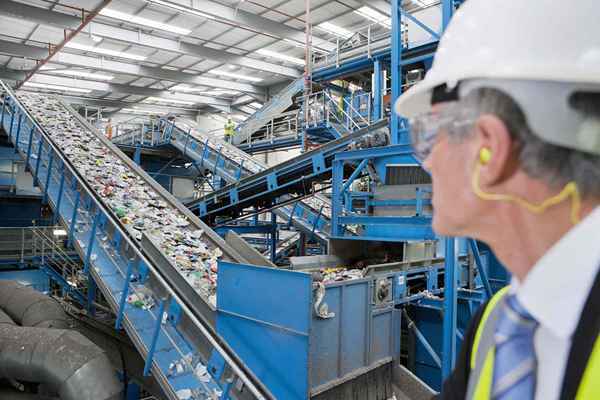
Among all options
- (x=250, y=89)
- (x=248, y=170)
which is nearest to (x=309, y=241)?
(x=248, y=170)

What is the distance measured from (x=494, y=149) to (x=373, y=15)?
587 inches

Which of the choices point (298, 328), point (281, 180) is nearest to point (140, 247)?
point (298, 328)

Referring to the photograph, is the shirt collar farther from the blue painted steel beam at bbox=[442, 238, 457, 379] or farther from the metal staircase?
the metal staircase

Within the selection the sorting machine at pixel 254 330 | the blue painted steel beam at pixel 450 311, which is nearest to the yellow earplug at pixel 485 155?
the sorting machine at pixel 254 330

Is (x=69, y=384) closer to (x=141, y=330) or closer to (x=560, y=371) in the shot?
(x=141, y=330)

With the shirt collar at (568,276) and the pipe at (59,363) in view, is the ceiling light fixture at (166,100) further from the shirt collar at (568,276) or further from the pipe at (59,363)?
the shirt collar at (568,276)

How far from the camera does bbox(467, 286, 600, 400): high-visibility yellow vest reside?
520 mm

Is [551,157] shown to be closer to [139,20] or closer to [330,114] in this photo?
[330,114]

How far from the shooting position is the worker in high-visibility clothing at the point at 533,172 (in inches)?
23.1

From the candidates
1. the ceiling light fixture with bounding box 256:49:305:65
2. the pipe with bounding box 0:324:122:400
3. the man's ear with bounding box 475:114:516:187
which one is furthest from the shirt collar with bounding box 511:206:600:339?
the ceiling light fixture with bounding box 256:49:305:65

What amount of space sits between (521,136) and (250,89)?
21.3 m

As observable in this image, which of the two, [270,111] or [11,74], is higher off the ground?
[11,74]

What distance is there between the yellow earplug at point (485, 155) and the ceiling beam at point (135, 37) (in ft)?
45.1

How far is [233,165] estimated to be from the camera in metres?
11.4
